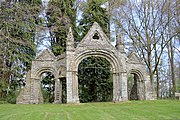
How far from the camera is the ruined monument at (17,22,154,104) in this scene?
20250 mm

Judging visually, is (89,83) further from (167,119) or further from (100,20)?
(167,119)

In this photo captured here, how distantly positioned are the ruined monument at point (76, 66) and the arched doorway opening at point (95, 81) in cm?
535

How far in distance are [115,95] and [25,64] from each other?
10.7 meters

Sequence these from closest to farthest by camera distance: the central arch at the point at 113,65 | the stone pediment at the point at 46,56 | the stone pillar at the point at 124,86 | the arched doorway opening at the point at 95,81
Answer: the central arch at the point at 113,65, the stone pillar at the point at 124,86, the stone pediment at the point at 46,56, the arched doorway opening at the point at 95,81

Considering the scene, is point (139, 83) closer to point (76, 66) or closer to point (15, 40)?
point (76, 66)

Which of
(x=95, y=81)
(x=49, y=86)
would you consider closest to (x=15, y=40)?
(x=95, y=81)

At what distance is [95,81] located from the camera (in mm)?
27250

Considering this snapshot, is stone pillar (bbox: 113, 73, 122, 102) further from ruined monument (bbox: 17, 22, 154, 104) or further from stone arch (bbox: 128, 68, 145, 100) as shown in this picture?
stone arch (bbox: 128, 68, 145, 100)

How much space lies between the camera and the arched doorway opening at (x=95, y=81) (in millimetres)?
27375

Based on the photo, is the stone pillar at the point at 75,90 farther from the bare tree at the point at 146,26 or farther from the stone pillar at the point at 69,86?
the bare tree at the point at 146,26

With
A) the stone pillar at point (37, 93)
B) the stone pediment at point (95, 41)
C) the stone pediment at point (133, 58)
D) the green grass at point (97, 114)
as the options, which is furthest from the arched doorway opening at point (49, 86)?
the green grass at point (97, 114)

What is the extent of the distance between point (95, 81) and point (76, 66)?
7.22m

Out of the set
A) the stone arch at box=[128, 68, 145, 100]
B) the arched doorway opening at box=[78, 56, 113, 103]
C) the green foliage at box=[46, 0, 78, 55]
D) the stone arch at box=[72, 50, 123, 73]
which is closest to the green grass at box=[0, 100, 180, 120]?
the stone arch at box=[72, 50, 123, 73]

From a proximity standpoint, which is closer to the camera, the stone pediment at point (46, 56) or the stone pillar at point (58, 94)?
the stone pillar at point (58, 94)
